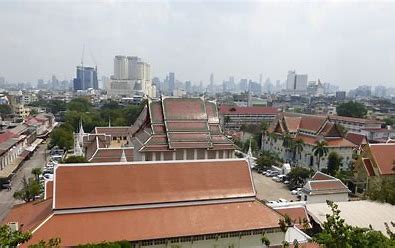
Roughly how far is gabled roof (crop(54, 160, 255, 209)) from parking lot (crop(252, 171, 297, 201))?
42.3 ft

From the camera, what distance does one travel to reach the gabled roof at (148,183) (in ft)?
57.5

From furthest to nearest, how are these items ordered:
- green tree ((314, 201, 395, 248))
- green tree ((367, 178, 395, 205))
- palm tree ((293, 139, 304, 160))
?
1. palm tree ((293, 139, 304, 160))
2. green tree ((367, 178, 395, 205))
3. green tree ((314, 201, 395, 248))

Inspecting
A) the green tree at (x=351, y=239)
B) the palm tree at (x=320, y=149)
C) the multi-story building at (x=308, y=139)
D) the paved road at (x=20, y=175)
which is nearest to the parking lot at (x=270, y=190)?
the palm tree at (x=320, y=149)

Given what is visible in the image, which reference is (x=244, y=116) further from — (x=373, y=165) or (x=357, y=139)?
(x=373, y=165)

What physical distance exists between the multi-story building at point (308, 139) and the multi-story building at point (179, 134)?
16.5 metres

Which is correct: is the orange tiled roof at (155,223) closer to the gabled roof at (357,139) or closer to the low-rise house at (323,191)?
the low-rise house at (323,191)

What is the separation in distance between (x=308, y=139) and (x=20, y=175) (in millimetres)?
33263

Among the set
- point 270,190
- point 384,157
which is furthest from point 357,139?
point 270,190

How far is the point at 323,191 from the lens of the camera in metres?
28.4

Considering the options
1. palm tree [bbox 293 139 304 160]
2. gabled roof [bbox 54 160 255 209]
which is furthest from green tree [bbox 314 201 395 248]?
palm tree [bbox 293 139 304 160]

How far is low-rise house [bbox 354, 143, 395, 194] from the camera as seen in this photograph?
32281mm

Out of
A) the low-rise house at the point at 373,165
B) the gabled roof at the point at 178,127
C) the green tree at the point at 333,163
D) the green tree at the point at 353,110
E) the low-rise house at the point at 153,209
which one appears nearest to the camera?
the low-rise house at the point at 153,209

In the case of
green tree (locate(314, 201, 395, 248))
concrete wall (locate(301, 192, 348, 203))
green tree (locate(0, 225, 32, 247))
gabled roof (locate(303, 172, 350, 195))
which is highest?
green tree (locate(0, 225, 32, 247))

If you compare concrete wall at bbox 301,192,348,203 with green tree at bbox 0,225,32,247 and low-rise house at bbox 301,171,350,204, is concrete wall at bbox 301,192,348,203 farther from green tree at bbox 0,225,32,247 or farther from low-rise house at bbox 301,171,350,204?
green tree at bbox 0,225,32,247
